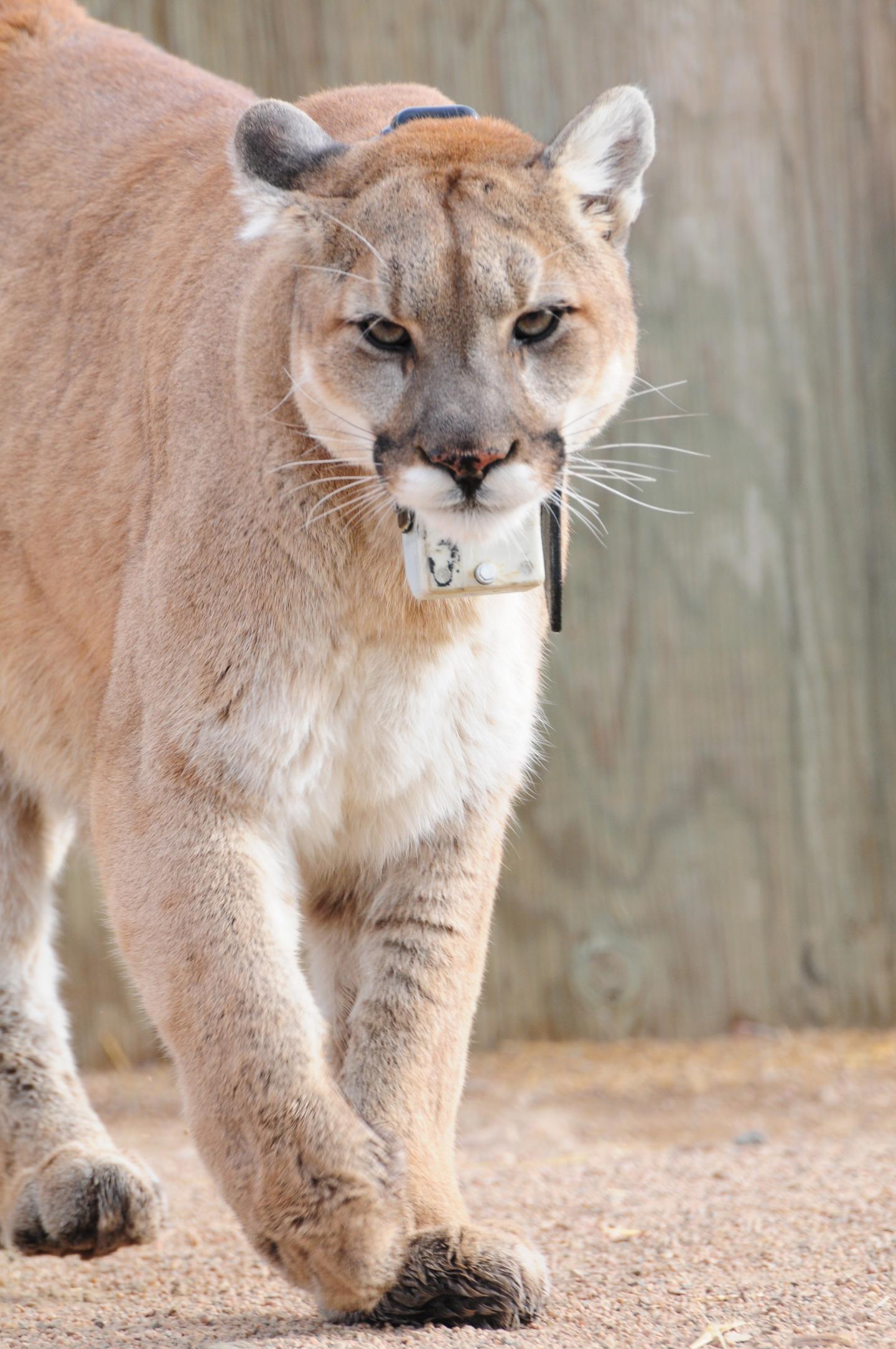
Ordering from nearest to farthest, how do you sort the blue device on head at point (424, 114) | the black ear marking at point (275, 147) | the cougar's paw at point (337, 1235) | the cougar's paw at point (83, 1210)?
the cougar's paw at point (337, 1235)
the black ear marking at point (275, 147)
the blue device on head at point (424, 114)
the cougar's paw at point (83, 1210)

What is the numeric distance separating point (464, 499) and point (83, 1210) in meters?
1.69

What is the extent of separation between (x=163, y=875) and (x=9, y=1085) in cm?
111

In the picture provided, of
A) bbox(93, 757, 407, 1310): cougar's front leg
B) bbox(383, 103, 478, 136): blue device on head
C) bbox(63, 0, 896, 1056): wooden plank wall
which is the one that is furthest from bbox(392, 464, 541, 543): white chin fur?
bbox(63, 0, 896, 1056): wooden plank wall

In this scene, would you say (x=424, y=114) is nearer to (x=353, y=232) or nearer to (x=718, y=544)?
(x=353, y=232)

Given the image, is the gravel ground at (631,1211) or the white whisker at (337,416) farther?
the white whisker at (337,416)

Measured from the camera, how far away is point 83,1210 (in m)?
3.52

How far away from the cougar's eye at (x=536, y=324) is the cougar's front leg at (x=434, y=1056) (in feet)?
2.99

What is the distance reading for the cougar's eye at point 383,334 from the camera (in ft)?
9.64

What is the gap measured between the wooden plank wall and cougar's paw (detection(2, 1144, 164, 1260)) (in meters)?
1.85

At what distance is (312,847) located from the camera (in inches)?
127

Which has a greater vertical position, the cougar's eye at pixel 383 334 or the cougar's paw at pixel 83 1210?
the cougar's eye at pixel 383 334

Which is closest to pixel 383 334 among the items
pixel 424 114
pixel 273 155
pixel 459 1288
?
pixel 273 155

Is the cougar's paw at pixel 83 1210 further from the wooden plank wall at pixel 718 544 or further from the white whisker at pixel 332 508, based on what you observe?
the wooden plank wall at pixel 718 544

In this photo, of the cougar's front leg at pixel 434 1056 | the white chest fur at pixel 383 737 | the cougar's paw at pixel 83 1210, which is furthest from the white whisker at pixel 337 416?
the cougar's paw at pixel 83 1210
